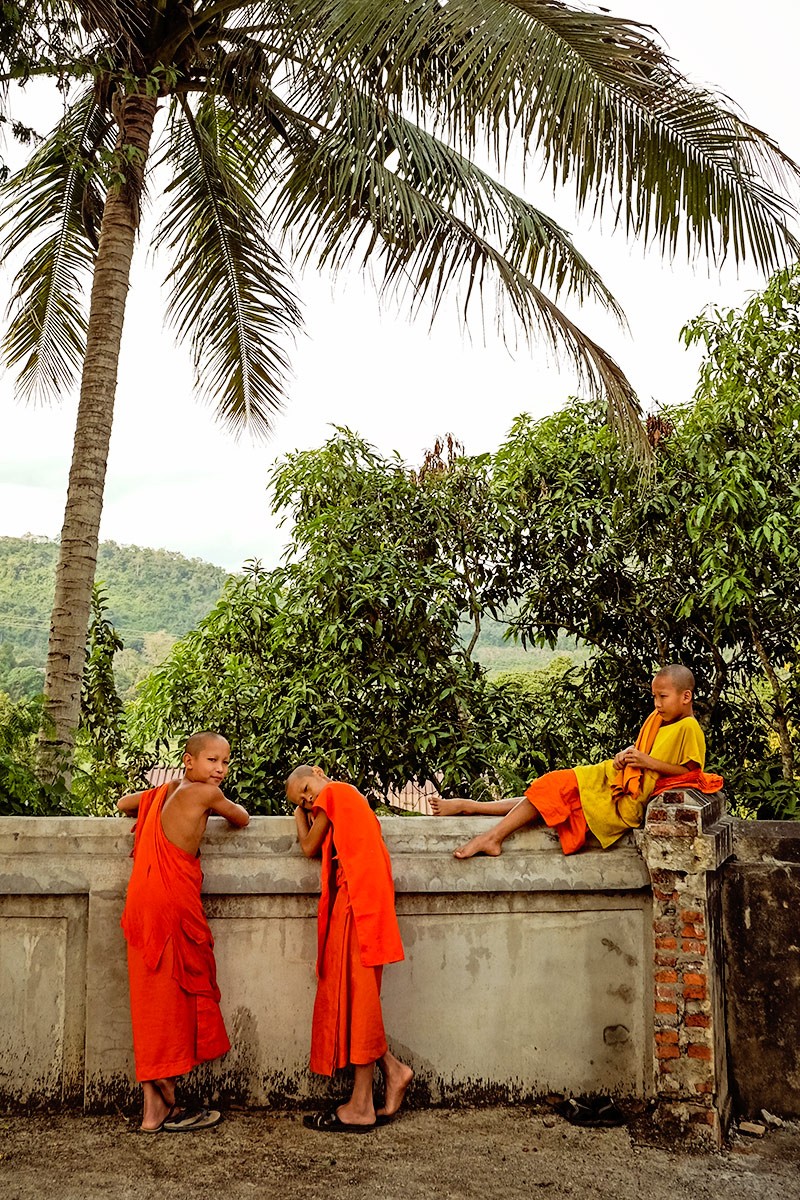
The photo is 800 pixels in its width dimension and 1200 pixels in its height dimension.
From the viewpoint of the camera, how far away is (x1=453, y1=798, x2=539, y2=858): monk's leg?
14.4 feet

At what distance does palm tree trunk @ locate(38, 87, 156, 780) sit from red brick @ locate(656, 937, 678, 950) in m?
3.44

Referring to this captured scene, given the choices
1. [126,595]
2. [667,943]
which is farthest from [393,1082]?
[126,595]

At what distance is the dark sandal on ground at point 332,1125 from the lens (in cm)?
407

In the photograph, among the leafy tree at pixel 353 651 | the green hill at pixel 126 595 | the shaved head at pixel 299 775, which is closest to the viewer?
the shaved head at pixel 299 775

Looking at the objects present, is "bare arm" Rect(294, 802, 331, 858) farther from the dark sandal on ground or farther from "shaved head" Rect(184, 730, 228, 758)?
the dark sandal on ground

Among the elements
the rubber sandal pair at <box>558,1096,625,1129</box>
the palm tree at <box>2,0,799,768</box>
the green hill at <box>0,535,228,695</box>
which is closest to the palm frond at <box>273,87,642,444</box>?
the palm tree at <box>2,0,799,768</box>

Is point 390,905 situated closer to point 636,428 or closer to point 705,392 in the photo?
point 636,428

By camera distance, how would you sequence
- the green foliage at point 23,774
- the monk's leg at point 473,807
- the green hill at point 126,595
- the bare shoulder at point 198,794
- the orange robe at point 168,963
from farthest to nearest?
the green hill at point 126,595
the green foliage at point 23,774
the monk's leg at point 473,807
the bare shoulder at point 198,794
the orange robe at point 168,963

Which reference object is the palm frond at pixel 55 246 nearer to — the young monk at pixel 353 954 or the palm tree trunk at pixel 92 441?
the palm tree trunk at pixel 92 441

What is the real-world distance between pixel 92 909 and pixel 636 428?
425 centimetres

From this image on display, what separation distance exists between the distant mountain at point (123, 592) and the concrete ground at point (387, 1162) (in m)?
18.6

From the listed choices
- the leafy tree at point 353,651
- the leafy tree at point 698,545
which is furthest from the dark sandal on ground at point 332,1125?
the leafy tree at point 698,545

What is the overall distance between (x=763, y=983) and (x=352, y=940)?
176cm

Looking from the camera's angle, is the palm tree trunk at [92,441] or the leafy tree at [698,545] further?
the leafy tree at [698,545]
